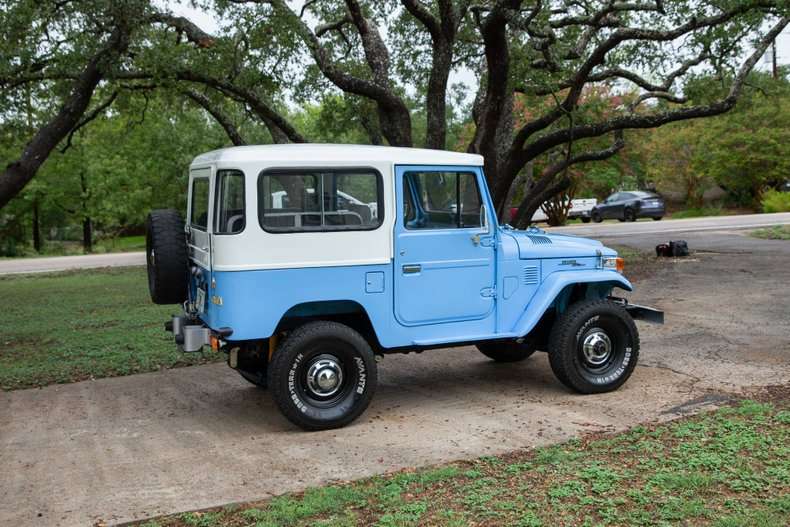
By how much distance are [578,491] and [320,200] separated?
296 cm

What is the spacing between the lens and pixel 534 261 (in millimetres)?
6938

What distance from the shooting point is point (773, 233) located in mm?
21656

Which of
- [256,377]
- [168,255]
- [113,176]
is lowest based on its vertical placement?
[256,377]

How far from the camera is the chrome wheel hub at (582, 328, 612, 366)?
7.00m

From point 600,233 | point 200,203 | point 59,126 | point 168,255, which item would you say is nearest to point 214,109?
point 59,126

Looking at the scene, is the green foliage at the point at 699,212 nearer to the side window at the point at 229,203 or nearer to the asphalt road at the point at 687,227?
the asphalt road at the point at 687,227

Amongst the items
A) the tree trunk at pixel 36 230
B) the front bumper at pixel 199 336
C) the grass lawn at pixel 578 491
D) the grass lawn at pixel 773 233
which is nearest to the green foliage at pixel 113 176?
the tree trunk at pixel 36 230

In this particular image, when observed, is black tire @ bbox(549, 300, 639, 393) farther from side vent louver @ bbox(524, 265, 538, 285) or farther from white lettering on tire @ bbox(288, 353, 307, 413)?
white lettering on tire @ bbox(288, 353, 307, 413)

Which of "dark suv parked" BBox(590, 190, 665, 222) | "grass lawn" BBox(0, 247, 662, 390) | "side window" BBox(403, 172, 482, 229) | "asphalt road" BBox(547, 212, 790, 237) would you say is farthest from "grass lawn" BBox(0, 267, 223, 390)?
"dark suv parked" BBox(590, 190, 665, 222)

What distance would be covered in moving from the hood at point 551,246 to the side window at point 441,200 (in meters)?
0.48

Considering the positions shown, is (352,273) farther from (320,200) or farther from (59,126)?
(59,126)

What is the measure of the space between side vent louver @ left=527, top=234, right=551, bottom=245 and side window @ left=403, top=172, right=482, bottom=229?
650 mm

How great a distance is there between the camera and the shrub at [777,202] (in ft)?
110

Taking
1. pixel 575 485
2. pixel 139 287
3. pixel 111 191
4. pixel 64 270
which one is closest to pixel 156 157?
pixel 111 191
